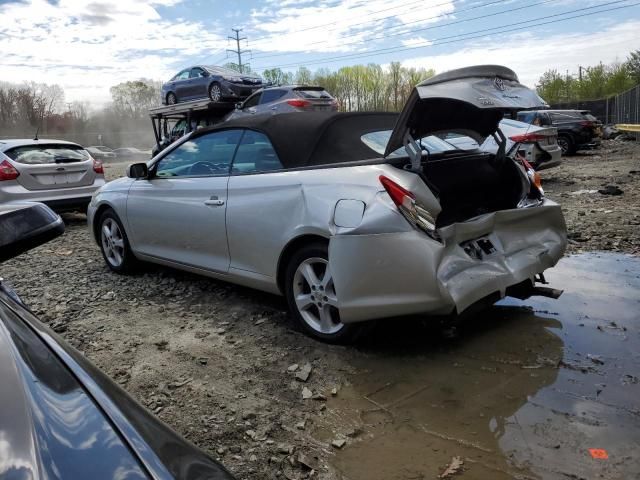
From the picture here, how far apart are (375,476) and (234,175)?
2.63 m


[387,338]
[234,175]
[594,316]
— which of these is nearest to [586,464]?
[387,338]

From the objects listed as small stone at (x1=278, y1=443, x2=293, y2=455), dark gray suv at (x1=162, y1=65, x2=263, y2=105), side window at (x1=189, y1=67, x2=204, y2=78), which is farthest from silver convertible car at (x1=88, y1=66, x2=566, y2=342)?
side window at (x1=189, y1=67, x2=204, y2=78)

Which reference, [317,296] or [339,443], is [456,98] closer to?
[317,296]

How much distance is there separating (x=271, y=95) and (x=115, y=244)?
378 inches

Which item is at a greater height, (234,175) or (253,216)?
(234,175)

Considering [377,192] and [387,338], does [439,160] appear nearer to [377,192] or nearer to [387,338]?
[377,192]

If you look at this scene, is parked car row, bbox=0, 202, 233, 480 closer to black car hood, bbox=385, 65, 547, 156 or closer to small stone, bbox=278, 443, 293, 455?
small stone, bbox=278, 443, 293, 455

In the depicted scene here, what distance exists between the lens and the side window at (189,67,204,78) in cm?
1725

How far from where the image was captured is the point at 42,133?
5622 cm

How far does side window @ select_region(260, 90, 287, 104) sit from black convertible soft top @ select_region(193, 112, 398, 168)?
33.8 ft

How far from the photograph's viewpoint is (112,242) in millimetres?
5691

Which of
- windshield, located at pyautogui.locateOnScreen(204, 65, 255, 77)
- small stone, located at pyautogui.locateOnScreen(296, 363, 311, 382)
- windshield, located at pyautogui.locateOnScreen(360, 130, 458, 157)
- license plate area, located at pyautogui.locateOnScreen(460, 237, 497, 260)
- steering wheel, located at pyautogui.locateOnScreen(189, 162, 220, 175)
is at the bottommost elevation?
small stone, located at pyautogui.locateOnScreen(296, 363, 311, 382)

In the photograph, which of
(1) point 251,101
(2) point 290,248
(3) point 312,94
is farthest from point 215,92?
(2) point 290,248

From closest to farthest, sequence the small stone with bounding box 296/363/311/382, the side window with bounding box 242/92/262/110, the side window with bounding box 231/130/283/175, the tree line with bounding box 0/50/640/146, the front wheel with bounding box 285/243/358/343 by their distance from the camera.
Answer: the small stone with bounding box 296/363/311/382, the front wheel with bounding box 285/243/358/343, the side window with bounding box 231/130/283/175, the side window with bounding box 242/92/262/110, the tree line with bounding box 0/50/640/146
